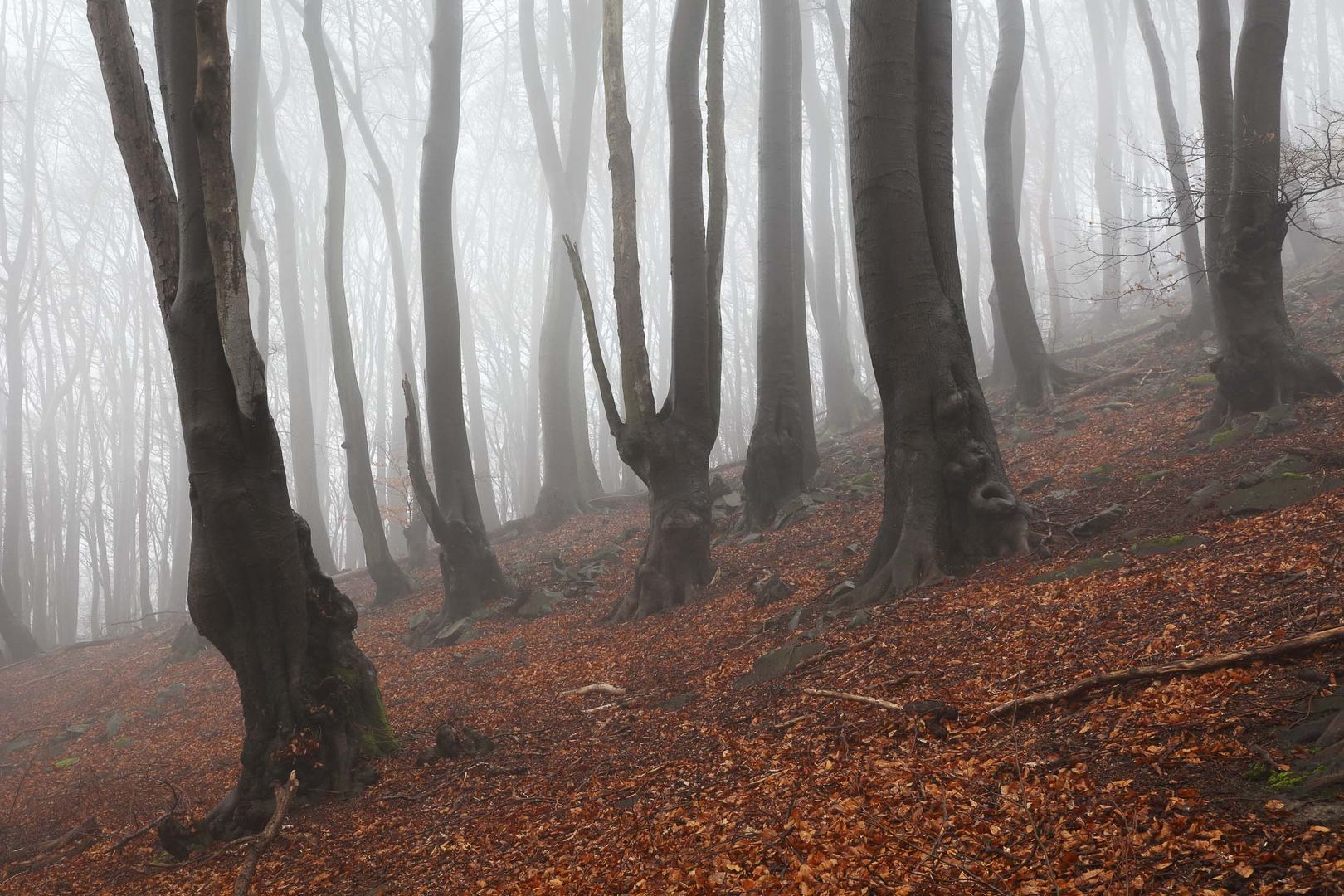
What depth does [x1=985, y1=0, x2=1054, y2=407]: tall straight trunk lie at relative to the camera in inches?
420

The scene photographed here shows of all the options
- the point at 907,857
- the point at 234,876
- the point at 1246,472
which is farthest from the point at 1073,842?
the point at 1246,472

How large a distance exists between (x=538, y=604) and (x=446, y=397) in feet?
9.21

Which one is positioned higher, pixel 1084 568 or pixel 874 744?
pixel 1084 568

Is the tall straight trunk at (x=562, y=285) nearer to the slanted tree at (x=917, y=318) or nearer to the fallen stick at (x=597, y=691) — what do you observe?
the fallen stick at (x=597, y=691)

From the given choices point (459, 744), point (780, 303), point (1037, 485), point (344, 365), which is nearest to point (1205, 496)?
point (1037, 485)

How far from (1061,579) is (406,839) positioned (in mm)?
3654

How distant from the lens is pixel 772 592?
6.43 meters

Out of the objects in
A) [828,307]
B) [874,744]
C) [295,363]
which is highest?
[295,363]

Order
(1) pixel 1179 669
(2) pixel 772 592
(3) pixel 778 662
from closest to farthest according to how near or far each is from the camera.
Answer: (1) pixel 1179 669 < (3) pixel 778 662 < (2) pixel 772 592

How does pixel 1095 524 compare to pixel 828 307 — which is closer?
pixel 1095 524

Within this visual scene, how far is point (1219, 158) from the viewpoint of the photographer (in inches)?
290

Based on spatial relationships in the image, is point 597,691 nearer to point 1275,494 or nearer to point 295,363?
point 1275,494

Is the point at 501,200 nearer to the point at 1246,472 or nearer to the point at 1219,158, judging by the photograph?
the point at 1219,158

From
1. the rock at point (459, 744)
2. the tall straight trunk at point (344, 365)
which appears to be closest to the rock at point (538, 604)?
the tall straight trunk at point (344, 365)
